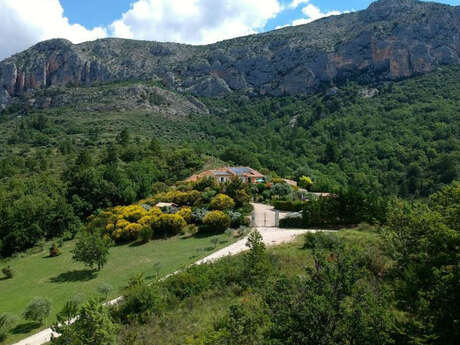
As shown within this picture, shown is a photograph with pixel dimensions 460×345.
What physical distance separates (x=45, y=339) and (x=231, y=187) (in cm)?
2015

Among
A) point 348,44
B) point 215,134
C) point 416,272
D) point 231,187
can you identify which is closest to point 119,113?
point 215,134

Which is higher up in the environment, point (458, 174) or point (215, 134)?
point (215, 134)

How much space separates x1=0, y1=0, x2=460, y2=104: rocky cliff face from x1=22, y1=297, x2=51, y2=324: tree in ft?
336

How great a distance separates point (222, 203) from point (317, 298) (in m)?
21.2

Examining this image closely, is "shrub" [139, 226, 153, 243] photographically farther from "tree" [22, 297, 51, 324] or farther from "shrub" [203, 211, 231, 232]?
"tree" [22, 297, 51, 324]

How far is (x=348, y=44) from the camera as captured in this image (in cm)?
10481

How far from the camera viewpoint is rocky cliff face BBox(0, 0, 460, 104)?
95.2m

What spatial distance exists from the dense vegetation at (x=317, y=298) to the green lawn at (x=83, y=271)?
13.5ft

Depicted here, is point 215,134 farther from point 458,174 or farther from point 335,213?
point 335,213

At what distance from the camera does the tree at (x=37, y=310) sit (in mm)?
12984

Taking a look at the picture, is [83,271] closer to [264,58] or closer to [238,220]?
[238,220]

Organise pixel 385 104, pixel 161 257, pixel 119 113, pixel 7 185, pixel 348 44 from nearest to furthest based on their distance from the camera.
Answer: pixel 161 257 → pixel 7 185 → pixel 385 104 → pixel 119 113 → pixel 348 44

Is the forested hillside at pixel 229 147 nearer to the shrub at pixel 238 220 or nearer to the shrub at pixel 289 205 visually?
the shrub at pixel 289 205

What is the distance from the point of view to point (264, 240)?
19.0 metres
